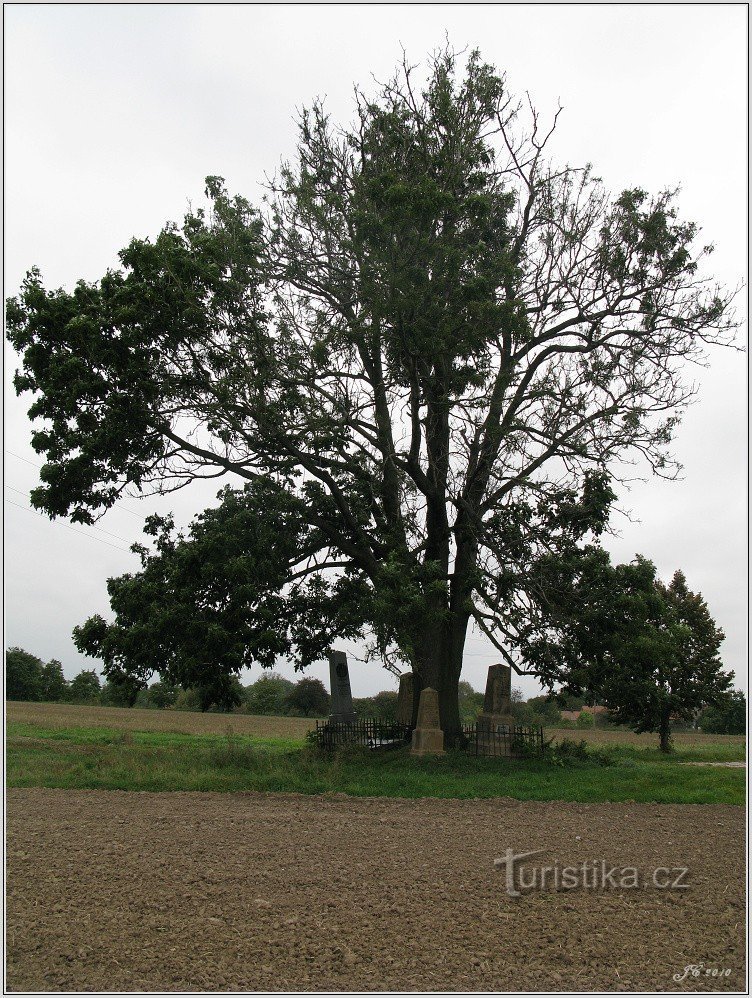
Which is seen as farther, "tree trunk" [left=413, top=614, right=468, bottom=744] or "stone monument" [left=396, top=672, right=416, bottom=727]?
"stone monument" [left=396, top=672, right=416, bottom=727]

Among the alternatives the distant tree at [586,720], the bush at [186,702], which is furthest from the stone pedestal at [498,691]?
the bush at [186,702]

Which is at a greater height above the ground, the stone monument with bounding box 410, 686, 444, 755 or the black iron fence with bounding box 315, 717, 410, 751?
the stone monument with bounding box 410, 686, 444, 755

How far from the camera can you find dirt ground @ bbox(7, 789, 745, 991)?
237 inches

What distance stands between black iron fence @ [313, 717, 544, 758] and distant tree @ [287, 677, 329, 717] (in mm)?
30138

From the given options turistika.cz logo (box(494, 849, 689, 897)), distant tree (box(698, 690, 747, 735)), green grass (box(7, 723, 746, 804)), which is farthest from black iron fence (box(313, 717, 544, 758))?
distant tree (box(698, 690, 747, 735))

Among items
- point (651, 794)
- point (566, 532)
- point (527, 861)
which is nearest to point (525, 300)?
point (566, 532)

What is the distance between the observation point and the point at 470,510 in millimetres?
19562

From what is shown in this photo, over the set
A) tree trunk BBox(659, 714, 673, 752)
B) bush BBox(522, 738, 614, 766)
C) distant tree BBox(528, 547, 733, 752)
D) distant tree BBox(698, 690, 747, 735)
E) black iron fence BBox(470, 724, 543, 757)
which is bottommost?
distant tree BBox(698, 690, 747, 735)

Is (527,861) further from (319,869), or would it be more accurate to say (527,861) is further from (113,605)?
(113,605)

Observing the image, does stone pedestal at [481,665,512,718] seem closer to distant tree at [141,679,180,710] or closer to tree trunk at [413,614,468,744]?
tree trunk at [413,614,468,744]

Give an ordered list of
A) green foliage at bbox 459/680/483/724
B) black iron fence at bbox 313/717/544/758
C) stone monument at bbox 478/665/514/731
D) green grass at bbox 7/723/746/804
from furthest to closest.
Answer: green foliage at bbox 459/680/483/724 < stone monument at bbox 478/665/514/731 < black iron fence at bbox 313/717/544/758 < green grass at bbox 7/723/746/804

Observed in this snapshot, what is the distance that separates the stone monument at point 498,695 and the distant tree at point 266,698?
35935mm

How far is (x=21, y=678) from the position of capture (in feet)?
188

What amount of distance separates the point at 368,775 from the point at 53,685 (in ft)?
164
